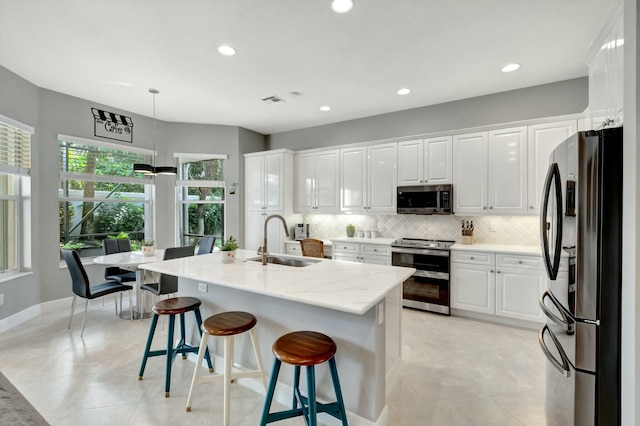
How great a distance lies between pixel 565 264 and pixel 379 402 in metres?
1.36

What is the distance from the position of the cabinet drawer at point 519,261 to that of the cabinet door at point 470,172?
0.67 meters

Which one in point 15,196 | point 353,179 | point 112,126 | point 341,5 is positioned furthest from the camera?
point 353,179

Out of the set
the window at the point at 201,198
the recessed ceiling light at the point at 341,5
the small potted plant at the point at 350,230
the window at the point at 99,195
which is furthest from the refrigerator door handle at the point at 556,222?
the window at the point at 99,195

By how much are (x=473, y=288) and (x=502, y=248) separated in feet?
2.00

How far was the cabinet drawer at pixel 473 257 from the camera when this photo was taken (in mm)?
3525

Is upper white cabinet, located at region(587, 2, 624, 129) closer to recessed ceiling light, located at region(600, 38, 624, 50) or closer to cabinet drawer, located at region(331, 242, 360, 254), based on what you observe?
recessed ceiling light, located at region(600, 38, 624, 50)

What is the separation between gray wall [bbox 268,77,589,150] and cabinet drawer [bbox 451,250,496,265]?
1.83m

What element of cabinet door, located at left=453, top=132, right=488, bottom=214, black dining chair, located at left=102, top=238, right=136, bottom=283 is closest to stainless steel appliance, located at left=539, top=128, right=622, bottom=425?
cabinet door, located at left=453, top=132, right=488, bottom=214

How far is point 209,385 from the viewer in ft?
7.60

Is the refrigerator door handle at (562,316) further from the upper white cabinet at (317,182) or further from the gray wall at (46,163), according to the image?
the gray wall at (46,163)

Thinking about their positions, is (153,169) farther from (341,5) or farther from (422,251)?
(422,251)

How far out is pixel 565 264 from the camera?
5.26ft

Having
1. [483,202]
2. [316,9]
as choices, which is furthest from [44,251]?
[483,202]

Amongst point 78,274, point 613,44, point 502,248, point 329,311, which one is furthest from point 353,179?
point 78,274
